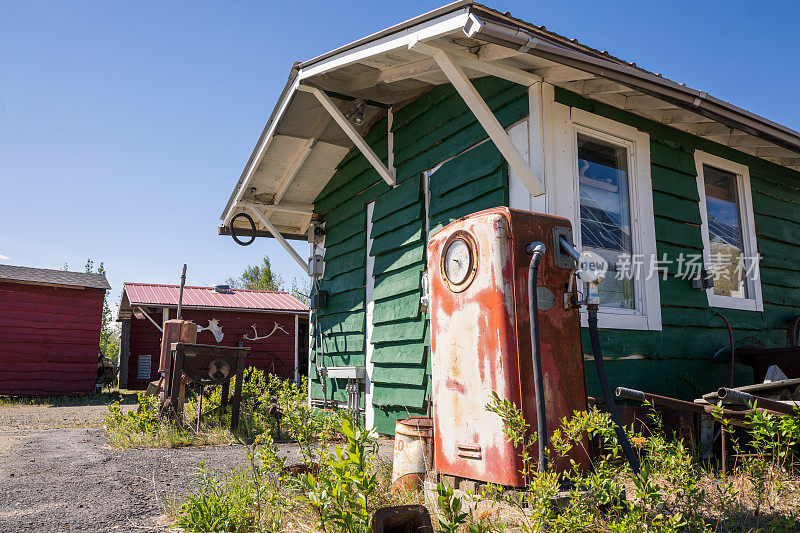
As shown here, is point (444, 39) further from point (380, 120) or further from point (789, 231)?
point (789, 231)

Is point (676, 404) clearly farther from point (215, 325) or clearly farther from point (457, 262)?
point (215, 325)

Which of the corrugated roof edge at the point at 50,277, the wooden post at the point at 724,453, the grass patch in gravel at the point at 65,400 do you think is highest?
the corrugated roof edge at the point at 50,277

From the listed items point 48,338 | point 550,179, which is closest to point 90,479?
point 550,179

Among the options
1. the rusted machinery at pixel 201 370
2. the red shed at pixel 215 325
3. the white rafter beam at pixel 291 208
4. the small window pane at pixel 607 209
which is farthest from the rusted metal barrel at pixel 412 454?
the red shed at pixel 215 325

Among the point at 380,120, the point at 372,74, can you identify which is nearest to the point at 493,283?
the point at 372,74

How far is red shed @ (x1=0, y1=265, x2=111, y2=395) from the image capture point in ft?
43.1

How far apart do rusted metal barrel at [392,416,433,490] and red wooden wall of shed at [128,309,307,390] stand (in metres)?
13.4

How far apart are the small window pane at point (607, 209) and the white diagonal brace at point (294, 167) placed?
346cm

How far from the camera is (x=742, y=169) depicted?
19.4ft

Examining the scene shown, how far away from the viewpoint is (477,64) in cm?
414

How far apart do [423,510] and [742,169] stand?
5.51 metres

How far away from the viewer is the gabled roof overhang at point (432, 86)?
3697mm

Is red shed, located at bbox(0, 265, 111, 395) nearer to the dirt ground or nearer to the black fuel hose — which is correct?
the dirt ground

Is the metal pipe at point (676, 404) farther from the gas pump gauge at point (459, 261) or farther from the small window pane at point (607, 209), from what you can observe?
the small window pane at point (607, 209)
